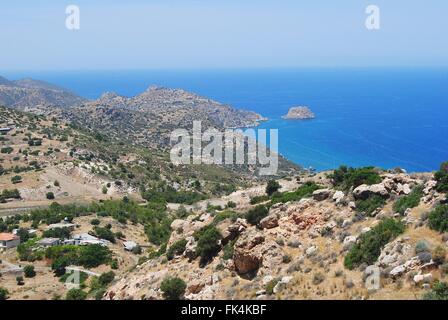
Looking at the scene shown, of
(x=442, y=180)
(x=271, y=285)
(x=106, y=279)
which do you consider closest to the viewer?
(x=271, y=285)

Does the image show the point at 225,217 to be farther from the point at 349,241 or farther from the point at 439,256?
the point at 439,256

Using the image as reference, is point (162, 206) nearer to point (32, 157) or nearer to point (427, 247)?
point (32, 157)

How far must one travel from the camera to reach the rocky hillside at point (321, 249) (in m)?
14.7

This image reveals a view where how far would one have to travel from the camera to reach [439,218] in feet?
53.3

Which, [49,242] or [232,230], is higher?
[232,230]

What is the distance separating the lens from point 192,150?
4444 inches

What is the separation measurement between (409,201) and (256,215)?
7008 millimetres

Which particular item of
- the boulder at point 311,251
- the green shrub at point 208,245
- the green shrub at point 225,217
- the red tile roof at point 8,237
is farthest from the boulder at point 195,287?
the red tile roof at point 8,237

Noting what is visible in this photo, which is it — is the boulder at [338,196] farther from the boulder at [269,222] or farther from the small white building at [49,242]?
the small white building at [49,242]

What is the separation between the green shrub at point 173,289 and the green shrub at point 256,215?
520cm

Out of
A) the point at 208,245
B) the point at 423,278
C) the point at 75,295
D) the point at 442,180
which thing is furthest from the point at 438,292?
the point at 75,295
